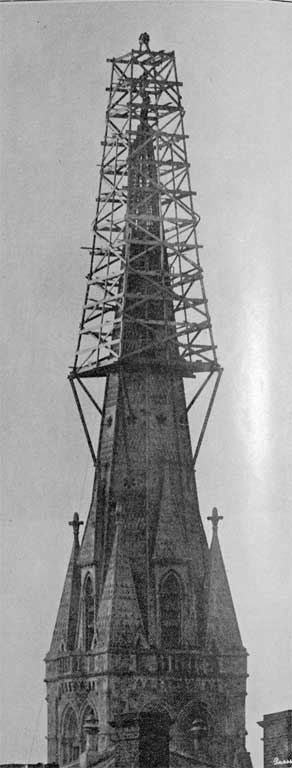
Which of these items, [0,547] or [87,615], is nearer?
[0,547]

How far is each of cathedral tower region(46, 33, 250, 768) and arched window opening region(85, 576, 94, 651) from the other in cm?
2

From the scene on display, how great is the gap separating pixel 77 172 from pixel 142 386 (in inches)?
253

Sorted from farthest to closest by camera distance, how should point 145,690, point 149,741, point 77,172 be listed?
point 145,690
point 77,172
point 149,741

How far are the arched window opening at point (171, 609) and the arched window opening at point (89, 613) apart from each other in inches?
57.8

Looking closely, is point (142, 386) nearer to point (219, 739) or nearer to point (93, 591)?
point (93, 591)

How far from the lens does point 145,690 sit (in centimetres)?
4375

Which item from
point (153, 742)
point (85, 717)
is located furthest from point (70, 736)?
point (153, 742)

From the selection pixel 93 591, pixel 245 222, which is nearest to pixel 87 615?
pixel 93 591

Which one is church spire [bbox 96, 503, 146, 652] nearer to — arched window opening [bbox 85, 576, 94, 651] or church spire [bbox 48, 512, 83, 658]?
arched window opening [bbox 85, 576, 94, 651]

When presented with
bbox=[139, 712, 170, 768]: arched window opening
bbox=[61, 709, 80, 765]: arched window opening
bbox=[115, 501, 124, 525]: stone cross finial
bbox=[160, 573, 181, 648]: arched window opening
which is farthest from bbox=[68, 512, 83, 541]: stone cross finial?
bbox=[139, 712, 170, 768]: arched window opening

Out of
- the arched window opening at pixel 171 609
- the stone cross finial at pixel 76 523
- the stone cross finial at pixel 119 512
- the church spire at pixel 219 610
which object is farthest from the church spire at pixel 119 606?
the church spire at pixel 219 610

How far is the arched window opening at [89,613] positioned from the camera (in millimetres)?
45625

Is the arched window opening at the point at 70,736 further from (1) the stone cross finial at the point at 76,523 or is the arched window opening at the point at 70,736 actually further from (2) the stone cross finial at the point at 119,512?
(2) the stone cross finial at the point at 119,512

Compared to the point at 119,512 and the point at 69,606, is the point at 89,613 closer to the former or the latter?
the point at 69,606
